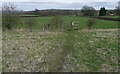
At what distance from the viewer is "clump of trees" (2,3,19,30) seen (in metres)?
13.4

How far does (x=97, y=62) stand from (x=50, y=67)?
1868 millimetres

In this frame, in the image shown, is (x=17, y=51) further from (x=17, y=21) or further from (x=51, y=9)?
(x=51, y=9)

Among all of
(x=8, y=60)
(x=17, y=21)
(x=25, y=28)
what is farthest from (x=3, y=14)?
(x=8, y=60)

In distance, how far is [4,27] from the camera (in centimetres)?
1431

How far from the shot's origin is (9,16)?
13484 mm

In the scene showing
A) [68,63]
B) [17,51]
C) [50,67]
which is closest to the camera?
[50,67]

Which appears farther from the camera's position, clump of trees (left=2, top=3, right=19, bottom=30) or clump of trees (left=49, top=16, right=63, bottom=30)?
clump of trees (left=49, top=16, right=63, bottom=30)

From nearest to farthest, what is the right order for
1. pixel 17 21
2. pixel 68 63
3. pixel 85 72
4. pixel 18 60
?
1. pixel 85 72
2. pixel 68 63
3. pixel 18 60
4. pixel 17 21

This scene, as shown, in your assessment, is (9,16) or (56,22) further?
(56,22)

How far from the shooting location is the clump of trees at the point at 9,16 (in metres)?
13.4

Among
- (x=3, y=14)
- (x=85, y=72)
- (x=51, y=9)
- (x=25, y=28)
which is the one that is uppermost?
(x=51, y=9)

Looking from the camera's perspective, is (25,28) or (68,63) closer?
(68,63)

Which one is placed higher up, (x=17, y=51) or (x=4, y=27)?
(x=4, y=27)

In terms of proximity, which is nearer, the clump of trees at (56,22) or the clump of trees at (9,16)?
the clump of trees at (9,16)
